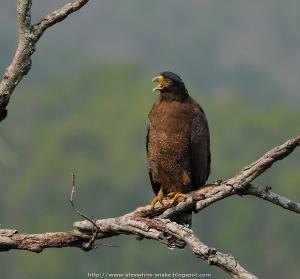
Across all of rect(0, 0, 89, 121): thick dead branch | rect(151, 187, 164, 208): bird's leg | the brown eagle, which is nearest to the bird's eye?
the brown eagle

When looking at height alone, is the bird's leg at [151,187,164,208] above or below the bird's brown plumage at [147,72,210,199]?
below

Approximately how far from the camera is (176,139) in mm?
10586

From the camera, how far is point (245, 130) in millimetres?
77188

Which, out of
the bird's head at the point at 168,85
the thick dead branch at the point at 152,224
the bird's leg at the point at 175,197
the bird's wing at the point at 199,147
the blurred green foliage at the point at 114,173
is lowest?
the thick dead branch at the point at 152,224

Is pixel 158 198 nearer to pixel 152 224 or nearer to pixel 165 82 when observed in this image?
pixel 165 82

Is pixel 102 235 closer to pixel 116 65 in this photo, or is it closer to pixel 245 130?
pixel 245 130

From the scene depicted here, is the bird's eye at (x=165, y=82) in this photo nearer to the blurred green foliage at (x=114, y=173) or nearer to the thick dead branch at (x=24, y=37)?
the thick dead branch at (x=24, y=37)

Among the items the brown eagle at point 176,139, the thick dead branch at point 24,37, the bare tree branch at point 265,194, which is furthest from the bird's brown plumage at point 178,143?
the thick dead branch at point 24,37

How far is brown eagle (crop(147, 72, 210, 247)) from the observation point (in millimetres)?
10578

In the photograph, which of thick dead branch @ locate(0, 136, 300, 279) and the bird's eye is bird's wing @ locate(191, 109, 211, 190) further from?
thick dead branch @ locate(0, 136, 300, 279)

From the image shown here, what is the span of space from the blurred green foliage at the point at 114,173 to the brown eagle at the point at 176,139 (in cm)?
3489

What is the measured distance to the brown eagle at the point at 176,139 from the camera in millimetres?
10578

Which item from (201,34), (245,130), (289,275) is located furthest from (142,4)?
(289,275)

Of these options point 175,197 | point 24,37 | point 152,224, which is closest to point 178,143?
point 175,197
